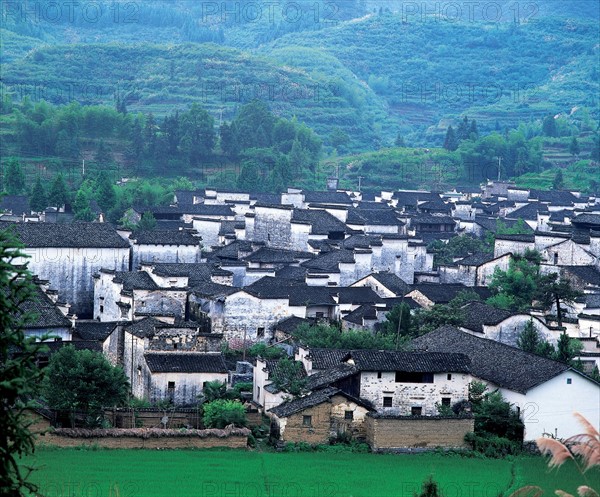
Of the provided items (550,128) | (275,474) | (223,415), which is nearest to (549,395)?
(223,415)

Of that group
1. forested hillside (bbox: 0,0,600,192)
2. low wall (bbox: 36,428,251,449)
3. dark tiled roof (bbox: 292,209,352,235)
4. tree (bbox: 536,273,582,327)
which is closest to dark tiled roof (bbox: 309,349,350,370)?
low wall (bbox: 36,428,251,449)

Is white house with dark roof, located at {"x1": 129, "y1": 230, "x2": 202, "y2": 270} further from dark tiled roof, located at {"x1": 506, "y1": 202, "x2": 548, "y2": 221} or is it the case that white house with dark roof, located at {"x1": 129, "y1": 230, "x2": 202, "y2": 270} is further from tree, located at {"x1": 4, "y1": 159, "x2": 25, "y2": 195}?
dark tiled roof, located at {"x1": 506, "y1": 202, "x2": 548, "y2": 221}

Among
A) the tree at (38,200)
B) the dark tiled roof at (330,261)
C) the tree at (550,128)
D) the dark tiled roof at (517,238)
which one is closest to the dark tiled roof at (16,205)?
the tree at (38,200)

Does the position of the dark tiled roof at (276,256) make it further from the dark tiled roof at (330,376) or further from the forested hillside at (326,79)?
the forested hillside at (326,79)

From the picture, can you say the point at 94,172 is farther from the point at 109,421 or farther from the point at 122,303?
the point at 109,421

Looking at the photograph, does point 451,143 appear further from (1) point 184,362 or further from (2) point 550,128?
(1) point 184,362
